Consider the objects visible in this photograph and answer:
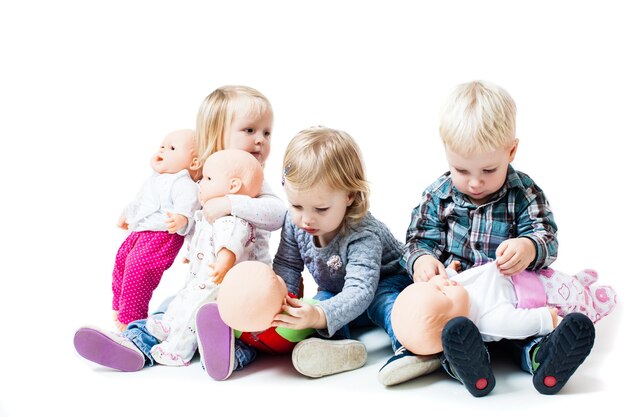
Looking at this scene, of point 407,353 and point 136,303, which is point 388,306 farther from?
point 136,303

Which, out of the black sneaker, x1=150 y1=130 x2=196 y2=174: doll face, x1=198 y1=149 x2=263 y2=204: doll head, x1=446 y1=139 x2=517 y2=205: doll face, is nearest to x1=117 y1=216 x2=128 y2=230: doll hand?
x1=150 y1=130 x2=196 y2=174: doll face

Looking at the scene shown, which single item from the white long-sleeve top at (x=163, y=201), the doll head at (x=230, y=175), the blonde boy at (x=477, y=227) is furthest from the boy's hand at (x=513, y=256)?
the white long-sleeve top at (x=163, y=201)

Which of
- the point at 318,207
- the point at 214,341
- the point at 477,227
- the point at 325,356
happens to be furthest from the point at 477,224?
the point at 214,341

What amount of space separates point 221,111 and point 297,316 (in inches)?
41.7

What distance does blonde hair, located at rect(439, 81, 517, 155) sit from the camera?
2.95 meters

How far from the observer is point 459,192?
3236 mm

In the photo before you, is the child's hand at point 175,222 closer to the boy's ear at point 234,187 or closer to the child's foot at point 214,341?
the boy's ear at point 234,187

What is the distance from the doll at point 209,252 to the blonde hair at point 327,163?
0.28m

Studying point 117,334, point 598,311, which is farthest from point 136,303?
point 598,311

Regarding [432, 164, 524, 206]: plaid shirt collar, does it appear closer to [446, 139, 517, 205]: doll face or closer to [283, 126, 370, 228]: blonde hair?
[446, 139, 517, 205]: doll face

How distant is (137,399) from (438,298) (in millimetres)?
1077

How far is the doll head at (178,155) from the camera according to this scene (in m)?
3.60

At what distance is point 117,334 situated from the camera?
3211 millimetres

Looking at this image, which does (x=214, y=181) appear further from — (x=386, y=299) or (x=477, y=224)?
(x=477, y=224)
